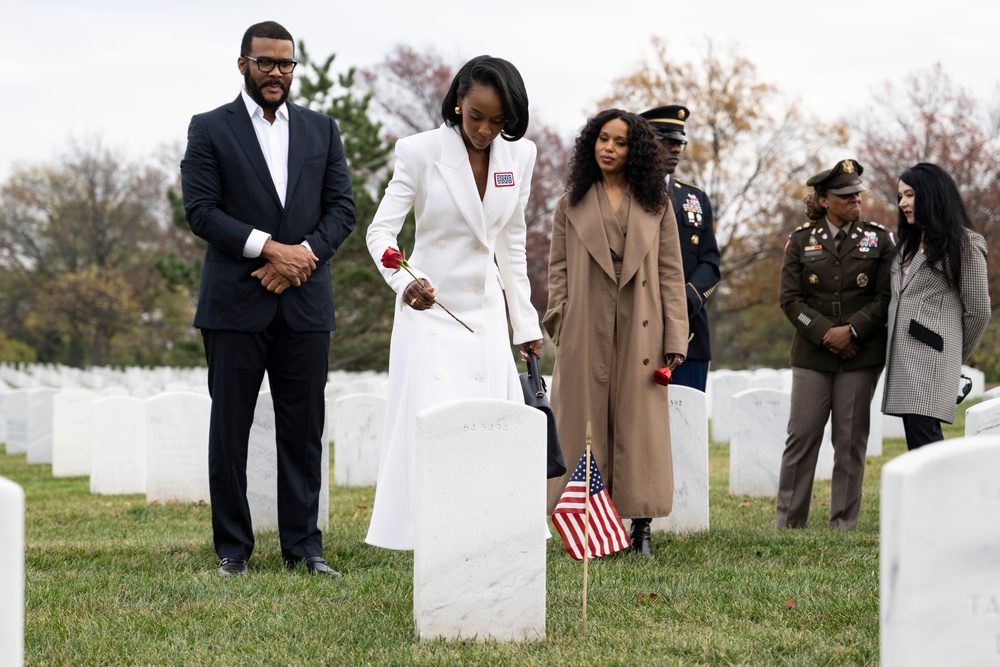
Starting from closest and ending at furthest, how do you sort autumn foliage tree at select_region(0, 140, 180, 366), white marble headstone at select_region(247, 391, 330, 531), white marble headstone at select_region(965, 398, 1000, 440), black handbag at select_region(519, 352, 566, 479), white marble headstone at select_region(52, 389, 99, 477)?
black handbag at select_region(519, 352, 566, 479) → white marble headstone at select_region(965, 398, 1000, 440) → white marble headstone at select_region(247, 391, 330, 531) → white marble headstone at select_region(52, 389, 99, 477) → autumn foliage tree at select_region(0, 140, 180, 366)

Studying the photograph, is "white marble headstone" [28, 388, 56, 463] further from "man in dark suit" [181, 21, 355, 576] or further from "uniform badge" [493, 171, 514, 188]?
"uniform badge" [493, 171, 514, 188]

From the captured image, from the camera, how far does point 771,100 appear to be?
1187 inches

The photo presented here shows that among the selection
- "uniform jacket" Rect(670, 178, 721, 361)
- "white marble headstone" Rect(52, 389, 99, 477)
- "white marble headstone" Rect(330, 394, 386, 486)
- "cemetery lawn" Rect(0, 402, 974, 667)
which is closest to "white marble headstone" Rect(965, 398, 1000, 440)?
"cemetery lawn" Rect(0, 402, 974, 667)

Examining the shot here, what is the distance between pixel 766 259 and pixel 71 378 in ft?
67.4

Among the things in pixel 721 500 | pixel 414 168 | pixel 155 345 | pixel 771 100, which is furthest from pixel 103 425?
pixel 155 345

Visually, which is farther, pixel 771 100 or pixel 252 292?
pixel 771 100

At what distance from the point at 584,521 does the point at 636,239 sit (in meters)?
2.06

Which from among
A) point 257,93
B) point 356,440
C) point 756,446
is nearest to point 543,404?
point 257,93

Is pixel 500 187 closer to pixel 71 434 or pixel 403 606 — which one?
pixel 403 606

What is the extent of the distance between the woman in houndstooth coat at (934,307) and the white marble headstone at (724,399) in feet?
27.3

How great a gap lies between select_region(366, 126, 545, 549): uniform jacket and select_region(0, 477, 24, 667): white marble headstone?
7.59 ft

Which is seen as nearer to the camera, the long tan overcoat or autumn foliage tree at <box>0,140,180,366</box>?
the long tan overcoat

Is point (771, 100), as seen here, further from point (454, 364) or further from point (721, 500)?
point (454, 364)

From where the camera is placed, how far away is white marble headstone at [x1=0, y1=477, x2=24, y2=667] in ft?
8.75
